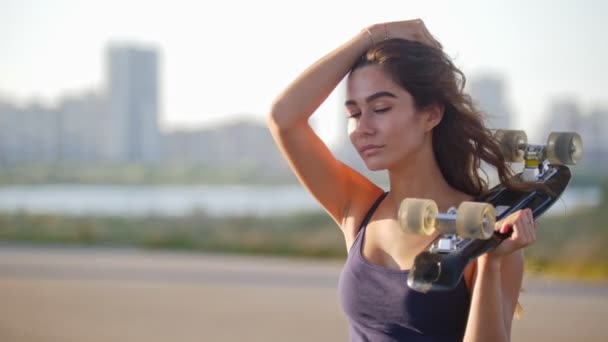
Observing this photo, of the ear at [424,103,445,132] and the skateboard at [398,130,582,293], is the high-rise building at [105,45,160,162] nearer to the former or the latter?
the ear at [424,103,445,132]

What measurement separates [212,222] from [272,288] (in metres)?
9.73

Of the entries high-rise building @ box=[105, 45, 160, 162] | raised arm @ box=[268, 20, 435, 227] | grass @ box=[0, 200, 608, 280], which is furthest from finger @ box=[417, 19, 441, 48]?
high-rise building @ box=[105, 45, 160, 162]

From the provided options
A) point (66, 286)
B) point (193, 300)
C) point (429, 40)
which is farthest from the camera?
point (66, 286)

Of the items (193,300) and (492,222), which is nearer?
(492,222)

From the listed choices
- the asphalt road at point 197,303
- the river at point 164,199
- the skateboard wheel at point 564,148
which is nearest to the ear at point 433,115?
the skateboard wheel at point 564,148

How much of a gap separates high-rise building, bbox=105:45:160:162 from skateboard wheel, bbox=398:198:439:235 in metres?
29.0

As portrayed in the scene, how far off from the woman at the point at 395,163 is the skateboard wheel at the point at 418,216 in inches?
17.3

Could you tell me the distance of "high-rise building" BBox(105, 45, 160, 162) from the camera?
100.0 ft

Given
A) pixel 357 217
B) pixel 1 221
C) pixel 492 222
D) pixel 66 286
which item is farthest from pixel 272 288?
pixel 1 221

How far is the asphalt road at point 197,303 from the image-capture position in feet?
25.4

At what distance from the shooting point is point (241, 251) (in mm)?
16000

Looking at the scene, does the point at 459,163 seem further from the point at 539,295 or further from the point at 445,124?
the point at 539,295

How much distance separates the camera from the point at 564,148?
237 cm

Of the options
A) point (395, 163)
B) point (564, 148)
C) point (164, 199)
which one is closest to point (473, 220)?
point (564, 148)
